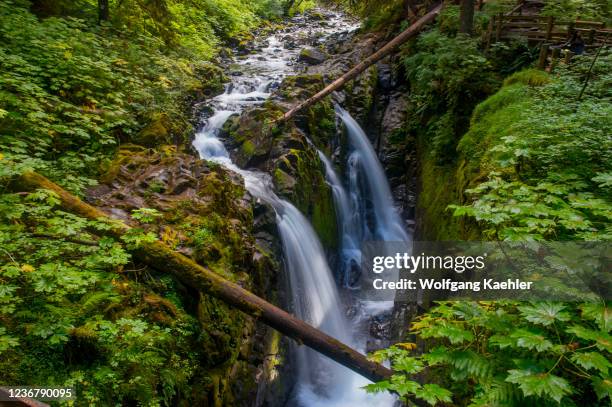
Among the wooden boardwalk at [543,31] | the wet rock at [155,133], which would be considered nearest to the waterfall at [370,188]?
the wooden boardwalk at [543,31]

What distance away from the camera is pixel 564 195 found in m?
3.77

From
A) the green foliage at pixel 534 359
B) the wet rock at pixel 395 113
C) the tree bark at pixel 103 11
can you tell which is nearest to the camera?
the green foliage at pixel 534 359

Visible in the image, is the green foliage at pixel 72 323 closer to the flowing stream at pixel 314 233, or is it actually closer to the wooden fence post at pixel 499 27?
the flowing stream at pixel 314 233

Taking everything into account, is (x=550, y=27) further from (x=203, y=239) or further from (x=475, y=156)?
(x=203, y=239)

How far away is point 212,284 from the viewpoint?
4.13 metres

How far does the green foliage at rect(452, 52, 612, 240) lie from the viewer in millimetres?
3129

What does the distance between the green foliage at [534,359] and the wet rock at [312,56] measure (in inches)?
586

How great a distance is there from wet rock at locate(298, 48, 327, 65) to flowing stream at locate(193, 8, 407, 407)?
804mm

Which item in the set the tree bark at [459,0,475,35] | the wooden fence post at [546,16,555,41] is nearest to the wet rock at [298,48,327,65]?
the tree bark at [459,0,475,35]

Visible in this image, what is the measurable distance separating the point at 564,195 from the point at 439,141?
486 centimetres

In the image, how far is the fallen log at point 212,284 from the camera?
153 inches

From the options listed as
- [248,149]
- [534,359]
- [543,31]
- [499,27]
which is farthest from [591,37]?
[534,359]

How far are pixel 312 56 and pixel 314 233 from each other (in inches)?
391

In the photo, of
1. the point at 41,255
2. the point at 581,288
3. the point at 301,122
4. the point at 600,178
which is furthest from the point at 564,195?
the point at 301,122
